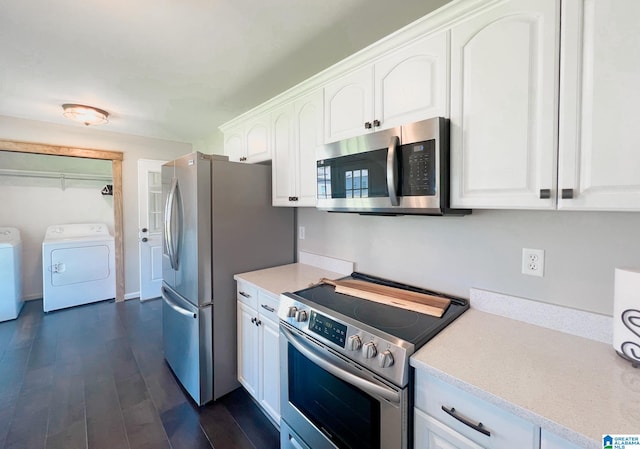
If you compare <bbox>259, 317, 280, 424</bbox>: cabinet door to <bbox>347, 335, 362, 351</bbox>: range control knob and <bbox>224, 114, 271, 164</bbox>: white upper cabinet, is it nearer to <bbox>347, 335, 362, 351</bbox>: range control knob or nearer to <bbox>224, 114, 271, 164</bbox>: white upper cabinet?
<bbox>347, 335, 362, 351</bbox>: range control knob

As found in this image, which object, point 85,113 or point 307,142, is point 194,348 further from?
point 85,113

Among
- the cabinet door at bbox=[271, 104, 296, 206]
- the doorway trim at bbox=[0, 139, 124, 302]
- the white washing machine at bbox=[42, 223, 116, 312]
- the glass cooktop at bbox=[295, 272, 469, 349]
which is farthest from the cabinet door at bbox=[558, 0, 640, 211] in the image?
the white washing machine at bbox=[42, 223, 116, 312]

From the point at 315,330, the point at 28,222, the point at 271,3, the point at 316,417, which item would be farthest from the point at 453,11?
the point at 28,222

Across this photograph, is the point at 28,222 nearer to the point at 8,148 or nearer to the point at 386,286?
the point at 8,148

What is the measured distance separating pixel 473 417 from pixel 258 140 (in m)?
2.25

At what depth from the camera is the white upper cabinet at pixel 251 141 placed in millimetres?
2311

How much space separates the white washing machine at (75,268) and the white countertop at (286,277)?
3.10 metres

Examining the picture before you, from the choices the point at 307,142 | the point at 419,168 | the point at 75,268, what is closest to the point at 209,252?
the point at 307,142

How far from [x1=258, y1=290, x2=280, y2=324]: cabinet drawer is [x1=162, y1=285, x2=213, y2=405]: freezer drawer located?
0.44m

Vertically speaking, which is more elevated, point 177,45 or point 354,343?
point 177,45

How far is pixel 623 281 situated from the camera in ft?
3.10

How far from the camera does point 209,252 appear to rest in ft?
6.43

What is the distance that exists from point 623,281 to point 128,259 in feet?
15.9
